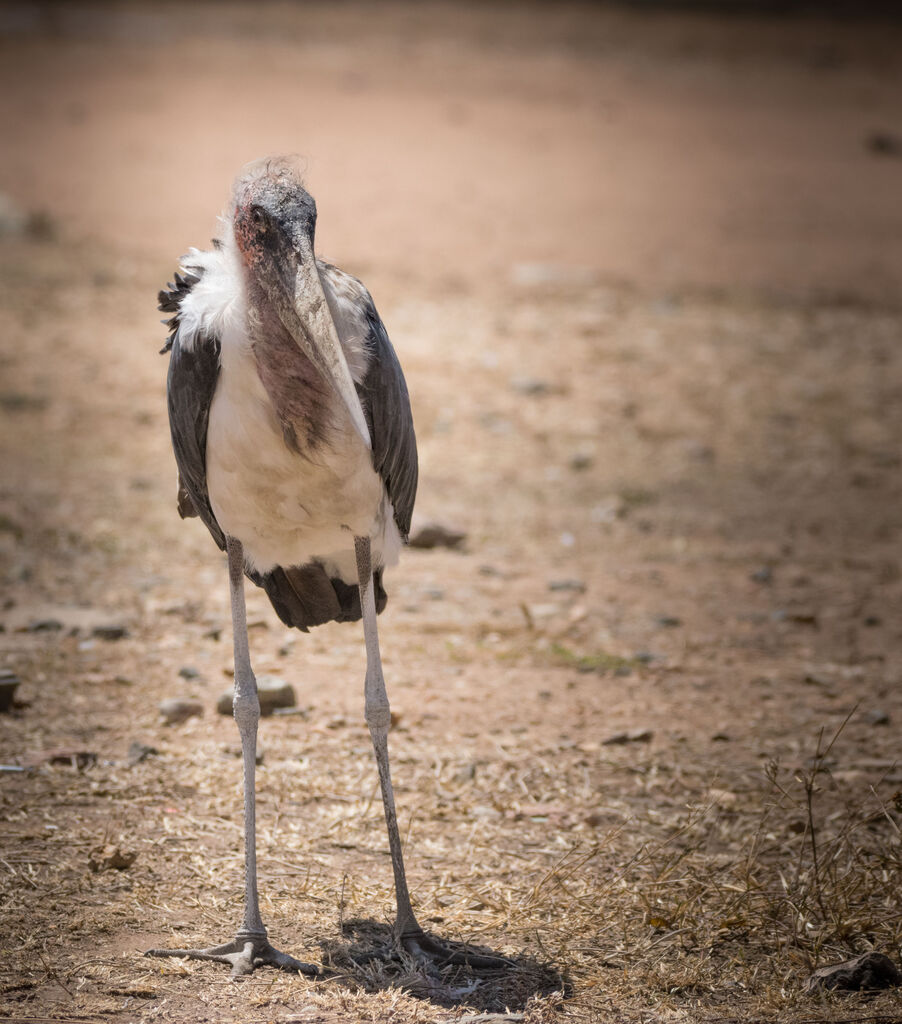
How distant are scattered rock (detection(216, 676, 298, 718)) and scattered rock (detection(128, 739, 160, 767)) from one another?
332 mm

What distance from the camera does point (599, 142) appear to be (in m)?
15.6

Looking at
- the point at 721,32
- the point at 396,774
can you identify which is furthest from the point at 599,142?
the point at 396,774

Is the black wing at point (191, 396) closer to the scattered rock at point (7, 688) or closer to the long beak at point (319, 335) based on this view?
the long beak at point (319, 335)

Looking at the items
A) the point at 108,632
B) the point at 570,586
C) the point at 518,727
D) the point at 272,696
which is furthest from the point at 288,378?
the point at 570,586

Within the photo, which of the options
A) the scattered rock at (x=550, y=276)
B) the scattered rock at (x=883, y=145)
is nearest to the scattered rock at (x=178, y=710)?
the scattered rock at (x=550, y=276)

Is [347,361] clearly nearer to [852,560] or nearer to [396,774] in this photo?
[396,774]

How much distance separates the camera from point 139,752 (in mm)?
4082

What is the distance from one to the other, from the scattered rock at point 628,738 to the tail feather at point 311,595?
1.06m

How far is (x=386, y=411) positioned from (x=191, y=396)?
48 centimetres

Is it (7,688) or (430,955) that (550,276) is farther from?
(430,955)

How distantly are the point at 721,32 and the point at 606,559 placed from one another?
701 inches

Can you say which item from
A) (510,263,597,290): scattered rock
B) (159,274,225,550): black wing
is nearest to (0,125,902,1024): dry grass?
(159,274,225,550): black wing

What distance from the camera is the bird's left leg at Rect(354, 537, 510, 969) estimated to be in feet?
10.2

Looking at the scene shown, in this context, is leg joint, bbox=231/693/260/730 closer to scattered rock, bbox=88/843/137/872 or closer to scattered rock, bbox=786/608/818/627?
scattered rock, bbox=88/843/137/872
